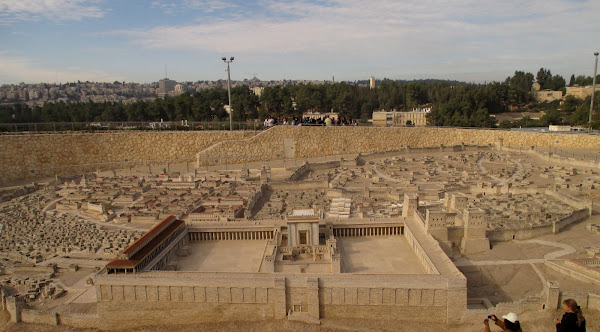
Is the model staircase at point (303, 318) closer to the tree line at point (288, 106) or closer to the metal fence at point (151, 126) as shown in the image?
the metal fence at point (151, 126)

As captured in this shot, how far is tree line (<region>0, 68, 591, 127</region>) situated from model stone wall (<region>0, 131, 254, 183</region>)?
7432 mm

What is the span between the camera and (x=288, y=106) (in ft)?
156

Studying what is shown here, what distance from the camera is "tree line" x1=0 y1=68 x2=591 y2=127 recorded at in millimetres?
43781

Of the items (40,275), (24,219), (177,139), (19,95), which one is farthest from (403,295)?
(19,95)

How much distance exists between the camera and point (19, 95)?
9950cm

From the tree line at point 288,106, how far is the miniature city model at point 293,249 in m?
15.7

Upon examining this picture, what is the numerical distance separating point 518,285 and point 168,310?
1187 centimetres

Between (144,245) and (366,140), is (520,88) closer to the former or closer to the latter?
(366,140)

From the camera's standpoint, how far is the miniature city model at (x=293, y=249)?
1371 cm

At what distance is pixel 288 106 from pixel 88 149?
20135mm

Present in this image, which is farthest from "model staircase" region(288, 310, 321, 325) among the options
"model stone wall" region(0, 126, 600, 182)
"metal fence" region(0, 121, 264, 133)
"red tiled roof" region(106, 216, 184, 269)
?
"metal fence" region(0, 121, 264, 133)

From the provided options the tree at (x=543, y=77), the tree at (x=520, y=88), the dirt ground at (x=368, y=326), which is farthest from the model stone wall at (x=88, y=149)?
the tree at (x=543, y=77)

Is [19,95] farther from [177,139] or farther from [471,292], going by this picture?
[471,292]

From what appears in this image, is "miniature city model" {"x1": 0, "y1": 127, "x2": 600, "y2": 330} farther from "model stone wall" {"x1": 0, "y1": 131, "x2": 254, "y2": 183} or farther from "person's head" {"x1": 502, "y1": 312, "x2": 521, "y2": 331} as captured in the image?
"person's head" {"x1": 502, "y1": 312, "x2": 521, "y2": 331}
